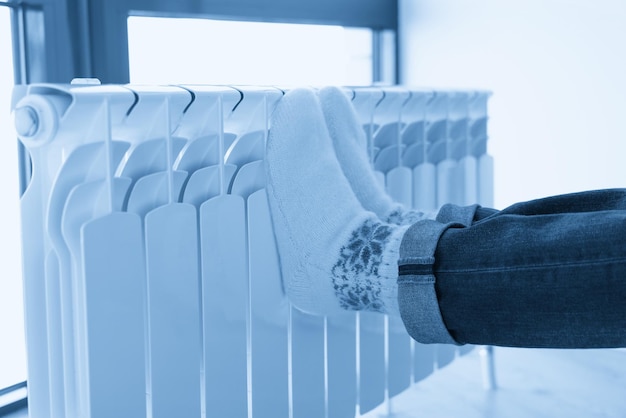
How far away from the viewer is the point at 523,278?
65 cm

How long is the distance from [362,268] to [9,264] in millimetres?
529

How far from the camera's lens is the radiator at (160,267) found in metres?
0.63

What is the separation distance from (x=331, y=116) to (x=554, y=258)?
340 mm

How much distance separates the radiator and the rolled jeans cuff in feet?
0.54

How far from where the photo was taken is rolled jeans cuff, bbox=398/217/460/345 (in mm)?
697

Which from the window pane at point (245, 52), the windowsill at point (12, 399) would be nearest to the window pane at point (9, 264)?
the windowsill at point (12, 399)

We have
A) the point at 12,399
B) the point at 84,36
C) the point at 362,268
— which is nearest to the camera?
the point at 362,268

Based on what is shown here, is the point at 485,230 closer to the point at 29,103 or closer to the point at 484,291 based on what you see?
the point at 484,291

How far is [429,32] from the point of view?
158 cm

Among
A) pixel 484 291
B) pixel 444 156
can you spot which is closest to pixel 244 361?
pixel 484 291

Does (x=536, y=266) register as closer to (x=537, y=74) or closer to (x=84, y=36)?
(x=84, y=36)

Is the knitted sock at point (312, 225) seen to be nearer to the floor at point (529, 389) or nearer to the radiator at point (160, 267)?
the radiator at point (160, 267)

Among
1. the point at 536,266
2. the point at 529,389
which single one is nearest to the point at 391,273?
the point at 536,266

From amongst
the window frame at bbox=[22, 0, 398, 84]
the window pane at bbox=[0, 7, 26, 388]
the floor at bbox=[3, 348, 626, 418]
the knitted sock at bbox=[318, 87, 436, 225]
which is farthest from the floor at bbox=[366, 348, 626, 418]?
the window frame at bbox=[22, 0, 398, 84]
